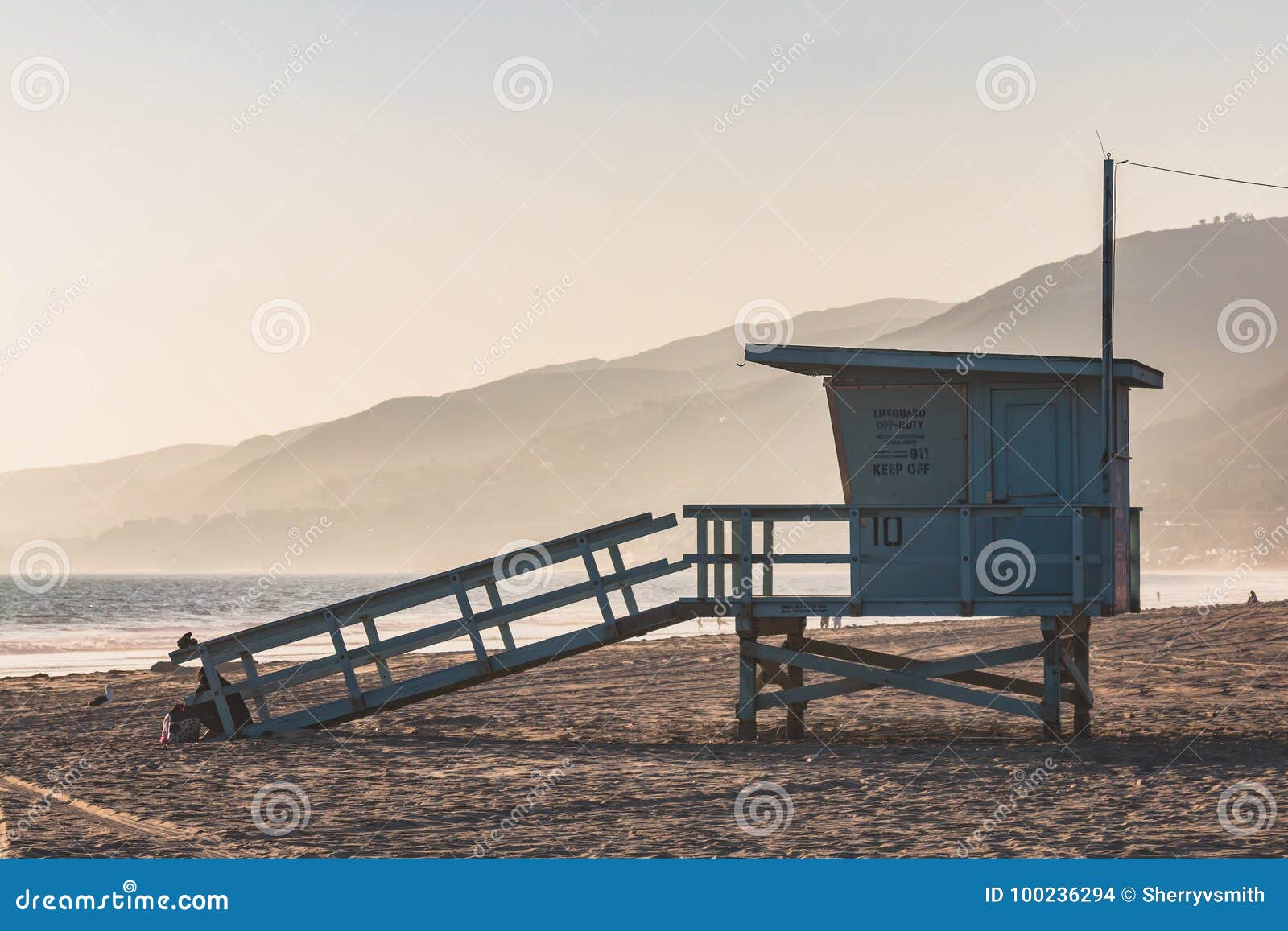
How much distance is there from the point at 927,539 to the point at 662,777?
397 centimetres

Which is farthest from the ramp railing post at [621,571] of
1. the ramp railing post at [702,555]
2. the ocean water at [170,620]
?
the ocean water at [170,620]

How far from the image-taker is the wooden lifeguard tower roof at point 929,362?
1470 centimetres

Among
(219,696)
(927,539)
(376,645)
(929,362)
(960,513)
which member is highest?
(929,362)

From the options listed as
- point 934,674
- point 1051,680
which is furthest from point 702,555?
point 1051,680

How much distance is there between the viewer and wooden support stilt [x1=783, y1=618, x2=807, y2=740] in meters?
16.0

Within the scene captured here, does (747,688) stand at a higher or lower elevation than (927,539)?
lower

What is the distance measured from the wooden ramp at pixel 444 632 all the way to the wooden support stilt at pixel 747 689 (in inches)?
23.5

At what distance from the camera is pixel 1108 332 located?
573 inches

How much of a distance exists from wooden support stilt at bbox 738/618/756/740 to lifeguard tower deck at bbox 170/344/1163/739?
20mm

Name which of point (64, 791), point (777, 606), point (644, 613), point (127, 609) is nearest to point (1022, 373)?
point (777, 606)

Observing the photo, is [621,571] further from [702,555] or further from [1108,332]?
[1108,332]

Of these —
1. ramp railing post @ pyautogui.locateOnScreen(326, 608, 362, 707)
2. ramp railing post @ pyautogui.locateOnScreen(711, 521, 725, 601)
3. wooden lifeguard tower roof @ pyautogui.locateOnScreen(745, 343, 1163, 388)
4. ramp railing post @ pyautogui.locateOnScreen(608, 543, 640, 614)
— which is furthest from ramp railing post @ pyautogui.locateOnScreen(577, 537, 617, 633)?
ramp railing post @ pyautogui.locateOnScreen(326, 608, 362, 707)

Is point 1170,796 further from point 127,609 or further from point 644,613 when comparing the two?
point 127,609

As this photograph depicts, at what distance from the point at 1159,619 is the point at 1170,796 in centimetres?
2107
